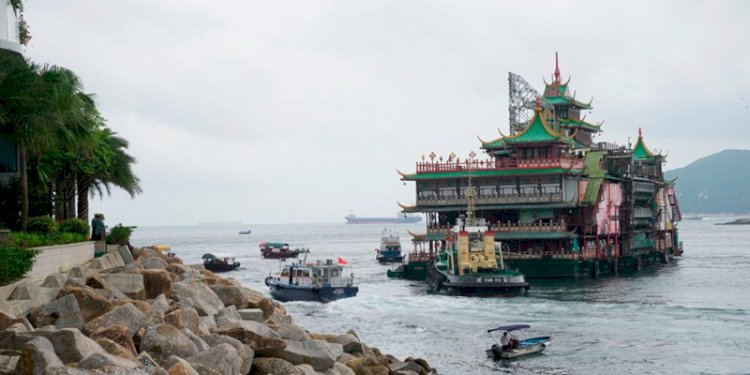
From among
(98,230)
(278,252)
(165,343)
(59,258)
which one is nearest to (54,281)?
(59,258)

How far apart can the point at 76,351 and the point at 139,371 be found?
51.4 inches

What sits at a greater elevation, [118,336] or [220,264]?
[118,336]

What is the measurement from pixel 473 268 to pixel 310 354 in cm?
4465

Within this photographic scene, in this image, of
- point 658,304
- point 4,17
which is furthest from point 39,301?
point 658,304

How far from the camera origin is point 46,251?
29.5 meters

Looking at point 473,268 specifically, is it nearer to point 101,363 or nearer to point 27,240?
point 27,240

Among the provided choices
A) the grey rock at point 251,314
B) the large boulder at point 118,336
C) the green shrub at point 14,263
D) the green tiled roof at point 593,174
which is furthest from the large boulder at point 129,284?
the green tiled roof at point 593,174

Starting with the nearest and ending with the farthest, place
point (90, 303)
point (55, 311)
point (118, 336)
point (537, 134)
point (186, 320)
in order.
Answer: point (118, 336), point (55, 311), point (90, 303), point (186, 320), point (537, 134)

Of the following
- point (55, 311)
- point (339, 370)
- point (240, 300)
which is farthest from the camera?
point (240, 300)

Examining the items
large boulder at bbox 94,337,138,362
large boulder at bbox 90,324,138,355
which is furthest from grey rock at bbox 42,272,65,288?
large boulder at bbox 94,337,138,362

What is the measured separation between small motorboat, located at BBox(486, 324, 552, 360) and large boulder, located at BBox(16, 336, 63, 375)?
85.6 feet

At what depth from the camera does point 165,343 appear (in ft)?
70.9

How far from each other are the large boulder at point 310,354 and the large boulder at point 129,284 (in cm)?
432

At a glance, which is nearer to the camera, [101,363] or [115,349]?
[101,363]
